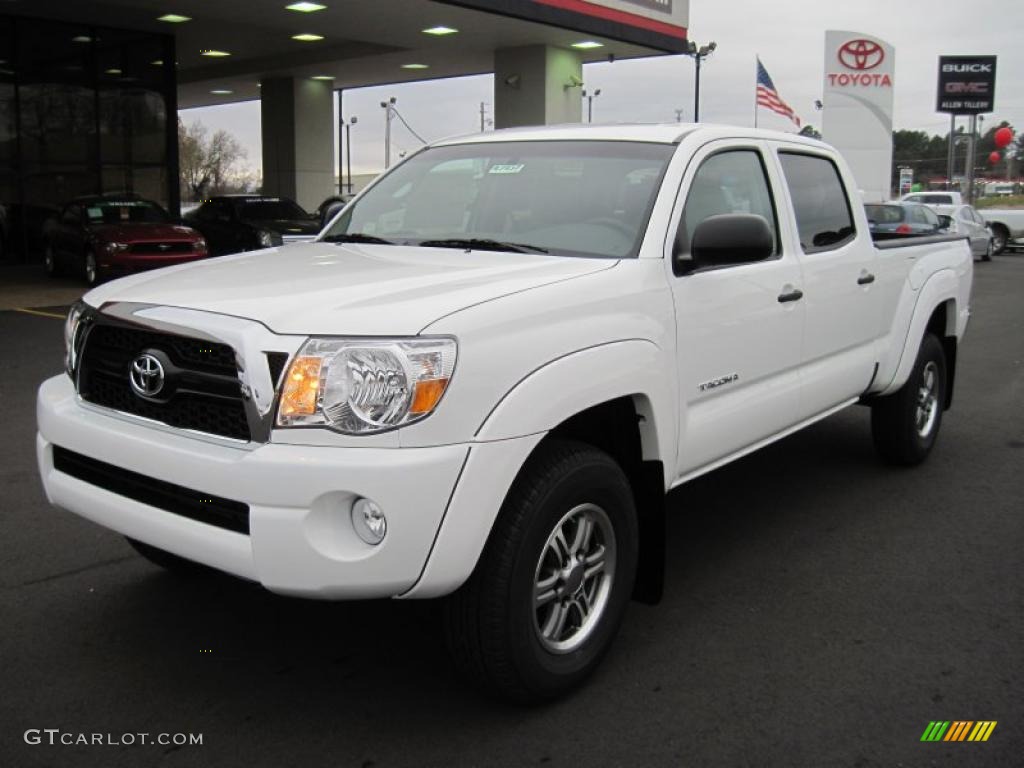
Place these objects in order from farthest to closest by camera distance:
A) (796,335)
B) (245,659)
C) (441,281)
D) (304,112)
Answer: (304,112) < (796,335) < (245,659) < (441,281)

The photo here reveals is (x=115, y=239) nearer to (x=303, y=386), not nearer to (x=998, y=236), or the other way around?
(x=303, y=386)

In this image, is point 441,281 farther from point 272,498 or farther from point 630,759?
point 630,759

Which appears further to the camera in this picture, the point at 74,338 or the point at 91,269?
the point at 91,269

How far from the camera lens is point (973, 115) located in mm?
53312

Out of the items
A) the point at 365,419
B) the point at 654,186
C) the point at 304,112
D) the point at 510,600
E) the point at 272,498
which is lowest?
the point at 510,600

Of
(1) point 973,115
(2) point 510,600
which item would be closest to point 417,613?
(2) point 510,600

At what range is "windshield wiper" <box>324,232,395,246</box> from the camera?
14.7 ft

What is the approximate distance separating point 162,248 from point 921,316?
13202 millimetres

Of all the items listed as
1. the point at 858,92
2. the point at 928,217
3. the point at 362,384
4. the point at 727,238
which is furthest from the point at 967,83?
the point at 362,384

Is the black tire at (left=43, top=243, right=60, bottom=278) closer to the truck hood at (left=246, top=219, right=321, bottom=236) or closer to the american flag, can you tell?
the truck hood at (left=246, top=219, right=321, bottom=236)

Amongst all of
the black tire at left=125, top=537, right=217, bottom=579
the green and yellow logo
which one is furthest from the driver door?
the black tire at left=125, top=537, right=217, bottom=579

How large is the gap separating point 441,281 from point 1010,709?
2332 mm

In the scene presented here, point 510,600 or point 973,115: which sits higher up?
point 973,115

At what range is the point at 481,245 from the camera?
13.5ft
